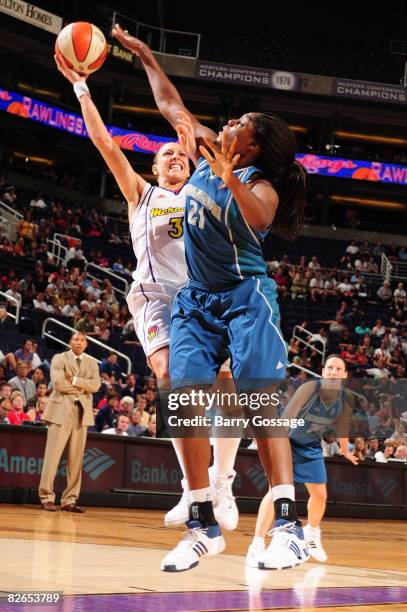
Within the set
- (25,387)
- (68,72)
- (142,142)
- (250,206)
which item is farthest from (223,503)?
(142,142)

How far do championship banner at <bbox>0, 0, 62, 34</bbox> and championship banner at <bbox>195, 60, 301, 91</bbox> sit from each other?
18.8 feet

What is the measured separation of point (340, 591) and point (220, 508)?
2.59 feet

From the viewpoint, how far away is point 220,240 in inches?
170

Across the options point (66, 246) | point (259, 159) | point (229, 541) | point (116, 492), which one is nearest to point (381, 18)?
point (66, 246)

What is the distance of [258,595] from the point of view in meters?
4.48

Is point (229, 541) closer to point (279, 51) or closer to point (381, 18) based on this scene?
point (279, 51)

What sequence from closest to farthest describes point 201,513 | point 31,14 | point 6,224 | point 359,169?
1. point 201,513
2. point 6,224
3. point 31,14
4. point 359,169

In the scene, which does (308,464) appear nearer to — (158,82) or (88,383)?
(158,82)

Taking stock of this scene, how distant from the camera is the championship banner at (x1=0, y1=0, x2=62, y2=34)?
26.2 m

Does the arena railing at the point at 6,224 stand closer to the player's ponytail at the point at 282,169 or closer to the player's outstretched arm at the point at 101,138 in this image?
the player's outstretched arm at the point at 101,138

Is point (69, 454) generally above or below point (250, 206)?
below

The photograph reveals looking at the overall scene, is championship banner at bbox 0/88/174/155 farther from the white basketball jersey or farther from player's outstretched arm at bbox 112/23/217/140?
player's outstretched arm at bbox 112/23/217/140

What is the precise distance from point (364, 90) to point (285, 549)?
30129mm

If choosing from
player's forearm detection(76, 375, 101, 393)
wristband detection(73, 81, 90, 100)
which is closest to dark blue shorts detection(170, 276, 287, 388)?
wristband detection(73, 81, 90, 100)
